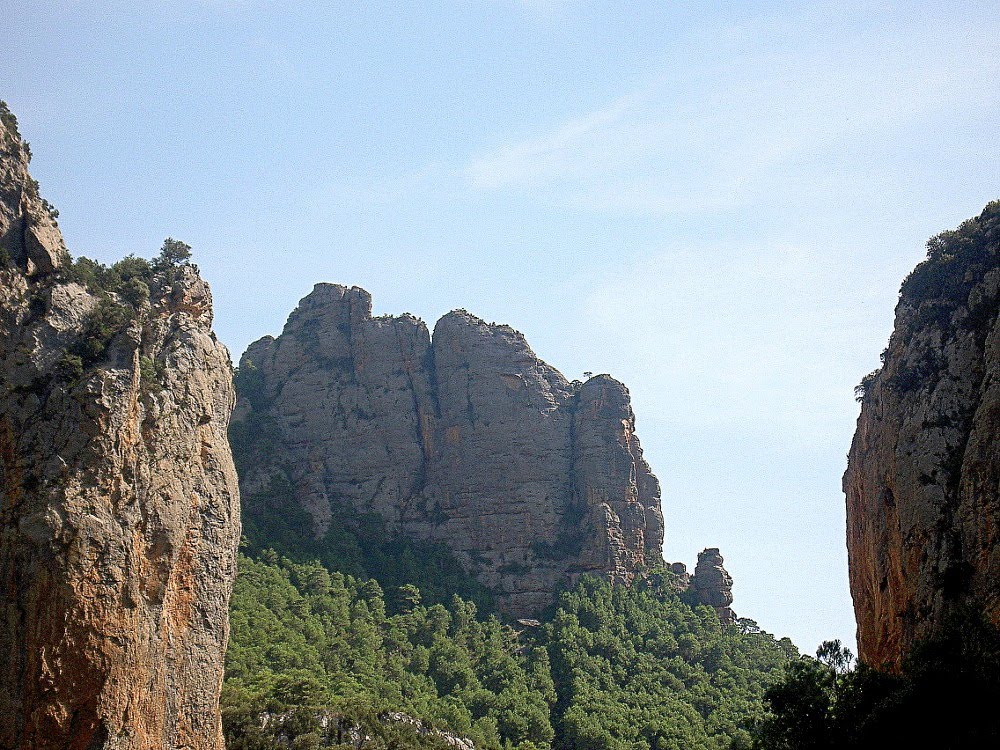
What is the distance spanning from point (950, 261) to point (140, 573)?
3154 centimetres

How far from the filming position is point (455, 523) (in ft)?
318

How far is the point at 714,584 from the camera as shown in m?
98.7

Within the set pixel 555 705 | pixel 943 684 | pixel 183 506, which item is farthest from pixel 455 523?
pixel 943 684

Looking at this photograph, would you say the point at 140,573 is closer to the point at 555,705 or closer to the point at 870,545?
the point at 870,545

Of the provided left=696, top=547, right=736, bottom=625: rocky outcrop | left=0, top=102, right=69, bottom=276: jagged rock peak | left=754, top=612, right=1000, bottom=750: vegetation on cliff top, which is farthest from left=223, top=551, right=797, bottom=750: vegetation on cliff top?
left=754, top=612, right=1000, bottom=750: vegetation on cliff top

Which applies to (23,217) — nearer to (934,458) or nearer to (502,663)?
(934,458)

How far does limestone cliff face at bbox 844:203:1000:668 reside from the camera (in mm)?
31469

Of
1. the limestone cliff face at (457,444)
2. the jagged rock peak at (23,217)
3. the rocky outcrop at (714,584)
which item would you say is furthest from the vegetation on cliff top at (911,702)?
the rocky outcrop at (714,584)

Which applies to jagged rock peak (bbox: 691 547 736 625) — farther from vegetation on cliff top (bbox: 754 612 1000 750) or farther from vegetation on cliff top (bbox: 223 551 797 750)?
vegetation on cliff top (bbox: 754 612 1000 750)

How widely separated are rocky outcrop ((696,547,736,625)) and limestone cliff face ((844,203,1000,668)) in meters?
57.4

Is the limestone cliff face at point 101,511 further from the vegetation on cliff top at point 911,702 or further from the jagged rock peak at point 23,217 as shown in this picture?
the vegetation on cliff top at point 911,702

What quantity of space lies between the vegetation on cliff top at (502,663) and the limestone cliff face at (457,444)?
5915 mm

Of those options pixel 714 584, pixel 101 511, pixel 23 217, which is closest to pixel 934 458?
pixel 101 511

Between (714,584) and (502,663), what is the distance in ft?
83.7
